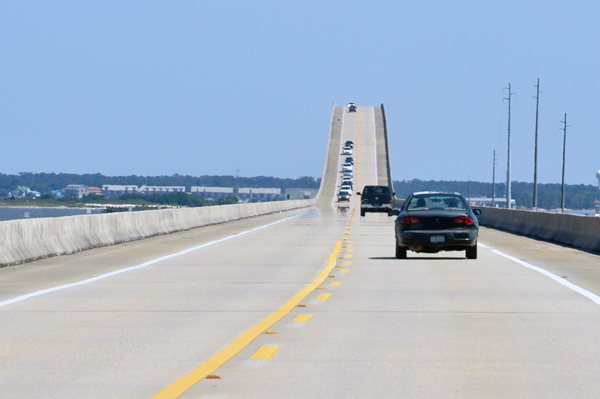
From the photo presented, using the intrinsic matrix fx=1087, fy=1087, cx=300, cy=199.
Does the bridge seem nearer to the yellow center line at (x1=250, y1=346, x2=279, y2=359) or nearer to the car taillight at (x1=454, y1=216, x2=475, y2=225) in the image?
the yellow center line at (x1=250, y1=346, x2=279, y2=359)

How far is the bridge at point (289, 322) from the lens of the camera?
26.8 feet

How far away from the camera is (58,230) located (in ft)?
79.6

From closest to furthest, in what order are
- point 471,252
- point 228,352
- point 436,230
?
point 228,352 < point 436,230 < point 471,252

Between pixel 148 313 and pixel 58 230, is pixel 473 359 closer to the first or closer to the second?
pixel 148 313

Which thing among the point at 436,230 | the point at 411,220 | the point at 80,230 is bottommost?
the point at 80,230

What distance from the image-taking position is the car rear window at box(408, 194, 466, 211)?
75.7 ft

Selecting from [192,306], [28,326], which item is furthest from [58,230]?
[28,326]

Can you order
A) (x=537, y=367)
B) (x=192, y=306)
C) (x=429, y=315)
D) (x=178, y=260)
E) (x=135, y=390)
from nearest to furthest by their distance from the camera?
(x=135, y=390), (x=537, y=367), (x=429, y=315), (x=192, y=306), (x=178, y=260)

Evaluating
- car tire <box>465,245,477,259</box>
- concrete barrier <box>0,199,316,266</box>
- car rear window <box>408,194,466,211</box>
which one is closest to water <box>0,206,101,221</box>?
concrete barrier <box>0,199,316,266</box>

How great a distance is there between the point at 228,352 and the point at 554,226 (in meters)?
24.4

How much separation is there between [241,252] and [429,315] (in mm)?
12648

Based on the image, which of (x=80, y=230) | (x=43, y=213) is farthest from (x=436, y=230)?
(x=43, y=213)

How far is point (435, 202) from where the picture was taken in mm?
23375

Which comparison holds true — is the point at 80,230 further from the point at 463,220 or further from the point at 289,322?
the point at 289,322
